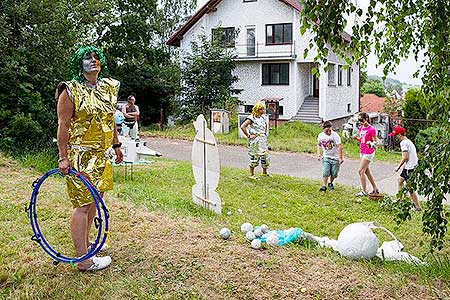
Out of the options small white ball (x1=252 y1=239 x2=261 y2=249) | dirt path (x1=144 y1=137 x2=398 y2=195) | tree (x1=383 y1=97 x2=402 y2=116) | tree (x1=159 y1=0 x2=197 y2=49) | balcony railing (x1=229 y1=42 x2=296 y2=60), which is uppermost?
tree (x1=159 y1=0 x2=197 y2=49)

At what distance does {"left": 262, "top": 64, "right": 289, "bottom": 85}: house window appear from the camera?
2636 centimetres

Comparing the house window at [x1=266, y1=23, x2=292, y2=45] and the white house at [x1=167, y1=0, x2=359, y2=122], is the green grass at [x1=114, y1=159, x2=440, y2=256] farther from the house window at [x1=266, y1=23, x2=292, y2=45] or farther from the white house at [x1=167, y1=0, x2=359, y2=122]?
the house window at [x1=266, y1=23, x2=292, y2=45]

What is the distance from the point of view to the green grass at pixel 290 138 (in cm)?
1806

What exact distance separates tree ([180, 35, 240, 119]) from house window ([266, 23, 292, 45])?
275 centimetres

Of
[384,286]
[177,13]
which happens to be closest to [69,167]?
[384,286]

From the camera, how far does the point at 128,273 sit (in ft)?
13.3

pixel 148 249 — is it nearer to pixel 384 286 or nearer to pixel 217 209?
pixel 384 286

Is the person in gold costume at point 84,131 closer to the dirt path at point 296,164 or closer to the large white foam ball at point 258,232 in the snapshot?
the large white foam ball at point 258,232

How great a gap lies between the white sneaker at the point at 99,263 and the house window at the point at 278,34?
23052 mm

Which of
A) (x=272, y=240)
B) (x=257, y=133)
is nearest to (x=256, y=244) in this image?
(x=272, y=240)

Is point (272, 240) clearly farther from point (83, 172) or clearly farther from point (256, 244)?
point (83, 172)

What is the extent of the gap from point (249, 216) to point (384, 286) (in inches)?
161

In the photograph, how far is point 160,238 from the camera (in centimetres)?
478

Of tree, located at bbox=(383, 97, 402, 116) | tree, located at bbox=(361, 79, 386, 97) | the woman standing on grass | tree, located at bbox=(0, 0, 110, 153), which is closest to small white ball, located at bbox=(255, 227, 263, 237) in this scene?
the woman standing on grass
